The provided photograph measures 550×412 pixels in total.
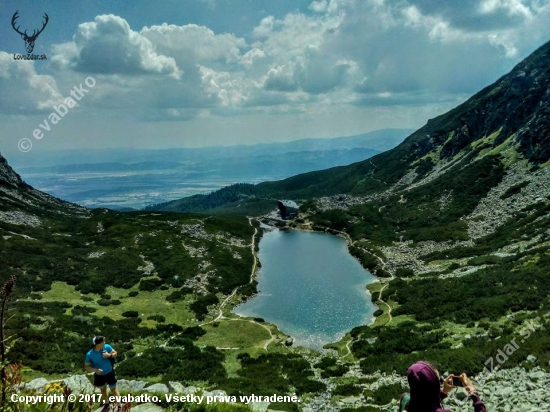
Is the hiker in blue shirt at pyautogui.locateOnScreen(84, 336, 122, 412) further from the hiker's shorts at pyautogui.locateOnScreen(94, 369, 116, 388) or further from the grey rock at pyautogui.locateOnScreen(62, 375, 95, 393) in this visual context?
the grey rock at pyautogui.locateOnScreen(62, 375, 95, 393)

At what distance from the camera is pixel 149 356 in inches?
A: 1287

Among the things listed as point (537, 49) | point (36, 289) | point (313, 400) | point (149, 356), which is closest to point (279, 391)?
point (313, 400)

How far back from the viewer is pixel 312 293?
57.2m

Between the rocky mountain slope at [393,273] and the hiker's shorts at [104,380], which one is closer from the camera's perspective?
the hiker's shorts at [104,380]

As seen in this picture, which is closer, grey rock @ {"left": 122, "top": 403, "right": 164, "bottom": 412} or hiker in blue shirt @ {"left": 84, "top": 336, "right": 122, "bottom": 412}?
grey rock @ {"left": 122, "top": 403, "right": 164, "bottom": 412}

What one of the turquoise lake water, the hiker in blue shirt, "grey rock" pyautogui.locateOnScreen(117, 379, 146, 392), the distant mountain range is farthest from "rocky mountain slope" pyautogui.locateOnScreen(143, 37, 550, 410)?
the hiker in blue shirt

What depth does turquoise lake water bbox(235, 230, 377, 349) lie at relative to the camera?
4516cm

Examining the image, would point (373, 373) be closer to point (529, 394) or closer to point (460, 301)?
point (529, 394)

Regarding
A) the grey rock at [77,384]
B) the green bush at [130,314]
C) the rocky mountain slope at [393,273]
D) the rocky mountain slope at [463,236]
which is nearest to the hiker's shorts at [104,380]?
the grey rock at [77,384]

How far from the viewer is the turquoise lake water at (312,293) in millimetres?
45156

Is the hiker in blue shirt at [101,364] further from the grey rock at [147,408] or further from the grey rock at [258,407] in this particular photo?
the grey rock at [258,407]

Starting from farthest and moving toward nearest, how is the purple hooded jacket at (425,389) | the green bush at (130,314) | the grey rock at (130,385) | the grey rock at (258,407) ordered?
the green bush at (130,314) < the grey rock at (130,385) < the grey rock at (258,407) < the purple hooded jacket at (425,389)

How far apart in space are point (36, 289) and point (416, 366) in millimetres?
53547

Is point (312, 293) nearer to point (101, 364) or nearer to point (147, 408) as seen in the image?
point (147, 408)
